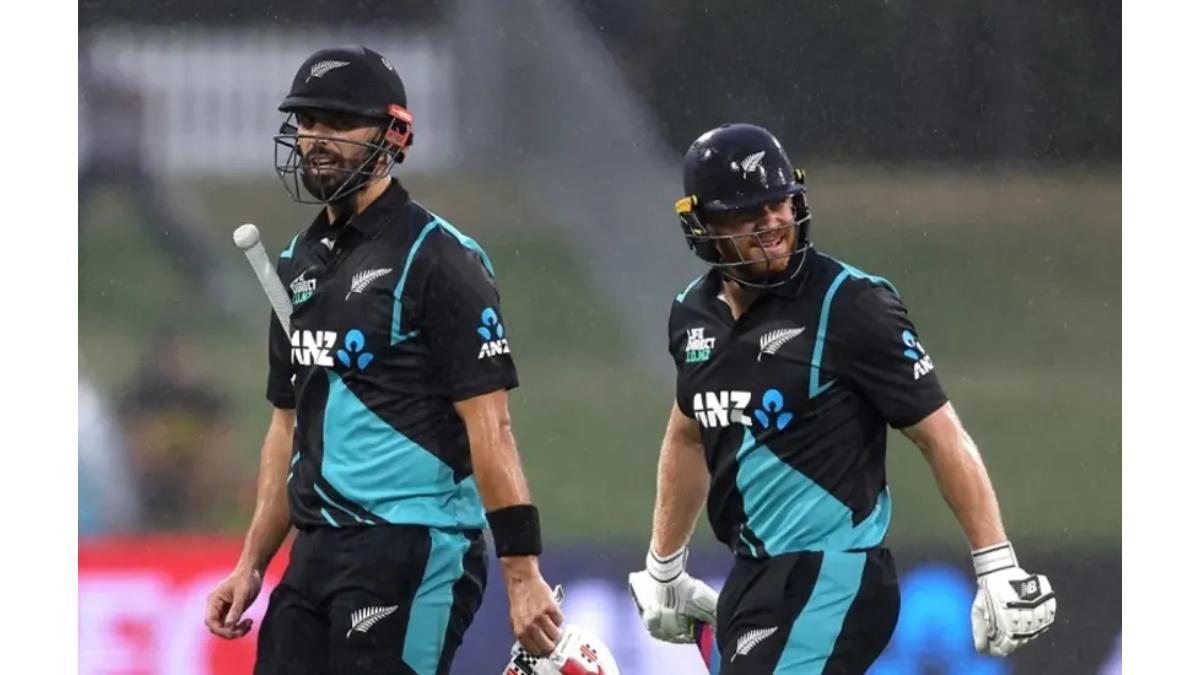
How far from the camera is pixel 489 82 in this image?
6.75 m

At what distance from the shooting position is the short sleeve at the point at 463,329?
14.2 feet

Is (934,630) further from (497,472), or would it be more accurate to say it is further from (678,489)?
(497,472)

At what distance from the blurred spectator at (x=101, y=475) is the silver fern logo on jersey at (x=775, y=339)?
313 cm

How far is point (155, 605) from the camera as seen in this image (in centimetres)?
682

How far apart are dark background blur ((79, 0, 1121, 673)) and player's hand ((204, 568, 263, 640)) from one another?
212cm

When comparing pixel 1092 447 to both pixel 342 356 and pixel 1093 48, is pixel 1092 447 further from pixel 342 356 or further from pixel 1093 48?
pixel 342 356

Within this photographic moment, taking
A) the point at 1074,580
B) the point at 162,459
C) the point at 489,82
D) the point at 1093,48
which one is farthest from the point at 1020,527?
the point at 162,459

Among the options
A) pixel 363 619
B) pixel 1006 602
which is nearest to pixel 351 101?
pixel 363 619

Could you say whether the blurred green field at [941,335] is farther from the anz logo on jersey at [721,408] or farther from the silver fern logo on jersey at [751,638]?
the silver fern logo on jersey at [751,638]

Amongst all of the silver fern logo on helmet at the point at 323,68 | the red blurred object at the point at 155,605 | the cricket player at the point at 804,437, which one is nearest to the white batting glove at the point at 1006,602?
the cricket player at the point at 804,437

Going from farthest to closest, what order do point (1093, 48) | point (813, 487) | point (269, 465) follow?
point (1093, 48) < point (269, 465) < point (813, 487)

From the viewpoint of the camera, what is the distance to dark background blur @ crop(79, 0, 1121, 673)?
6691mm

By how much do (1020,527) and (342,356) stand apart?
3.00m

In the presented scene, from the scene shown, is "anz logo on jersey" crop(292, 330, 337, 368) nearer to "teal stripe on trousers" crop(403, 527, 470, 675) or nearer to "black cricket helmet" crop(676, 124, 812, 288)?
"teal stripe on trousers" crop(403, 527, 470, 675)
